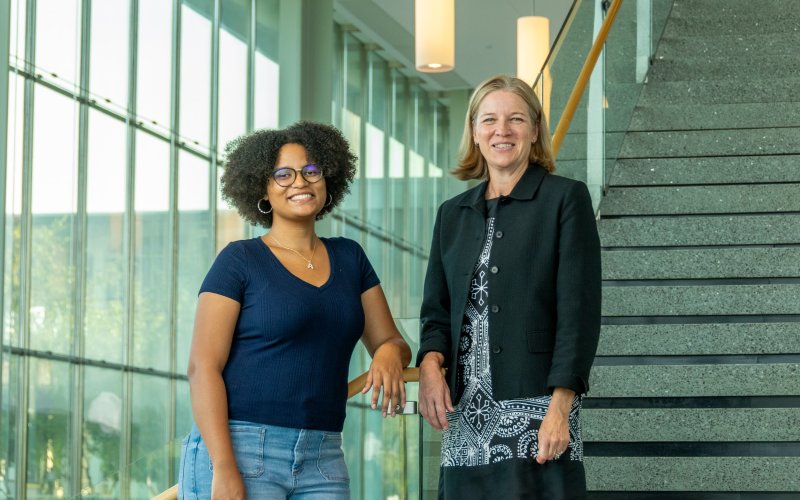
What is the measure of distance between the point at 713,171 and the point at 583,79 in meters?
0.90

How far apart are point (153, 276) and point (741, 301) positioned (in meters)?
6.59

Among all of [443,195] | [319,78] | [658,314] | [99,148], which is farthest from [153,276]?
[443,195]

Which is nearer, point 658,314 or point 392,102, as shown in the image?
point 658,314

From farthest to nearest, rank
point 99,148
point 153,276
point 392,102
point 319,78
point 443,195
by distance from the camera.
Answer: point 443,195 < point 392,102 < point 319,78 < point 153,276 < point 99,148

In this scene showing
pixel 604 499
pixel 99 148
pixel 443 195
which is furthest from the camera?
pixel 443 195

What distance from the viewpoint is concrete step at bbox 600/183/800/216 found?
6570mm

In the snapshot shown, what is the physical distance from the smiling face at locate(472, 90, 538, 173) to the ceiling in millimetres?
12974

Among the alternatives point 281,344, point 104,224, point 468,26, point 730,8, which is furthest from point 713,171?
point 468,26

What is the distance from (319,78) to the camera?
15117 mm

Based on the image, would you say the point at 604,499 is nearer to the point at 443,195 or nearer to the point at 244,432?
the point at 244,432

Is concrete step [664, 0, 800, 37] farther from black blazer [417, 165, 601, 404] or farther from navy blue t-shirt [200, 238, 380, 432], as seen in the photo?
navy blue t-shirt [200, 238, 380, 432]

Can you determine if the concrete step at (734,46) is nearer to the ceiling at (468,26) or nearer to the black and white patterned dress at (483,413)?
the black and white patterned dress at (483,413)

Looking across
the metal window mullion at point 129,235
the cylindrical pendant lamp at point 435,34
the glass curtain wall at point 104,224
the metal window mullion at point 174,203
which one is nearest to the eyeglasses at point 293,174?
the glass curtain wall at point 104,224

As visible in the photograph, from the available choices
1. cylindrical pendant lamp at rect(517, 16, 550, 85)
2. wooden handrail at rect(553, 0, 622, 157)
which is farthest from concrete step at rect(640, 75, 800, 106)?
cylindrical pendant lamp at rect(517, 16, 550, 85)
